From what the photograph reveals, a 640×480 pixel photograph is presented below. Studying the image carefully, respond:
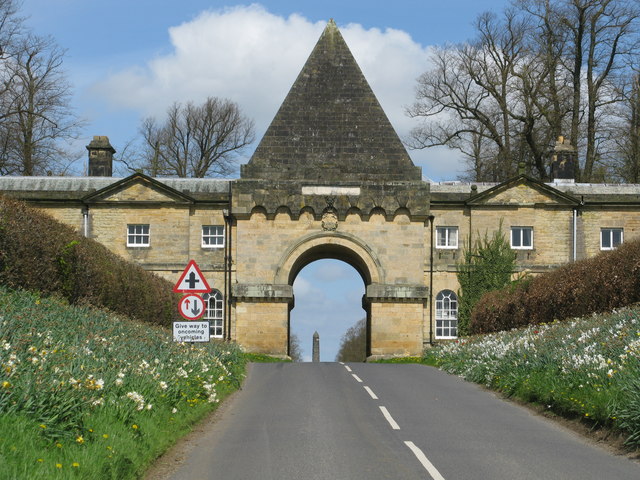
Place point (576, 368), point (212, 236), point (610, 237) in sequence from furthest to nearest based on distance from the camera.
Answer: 1. point (610, 237)
2. point (212, 236)
3. point (576, 368)

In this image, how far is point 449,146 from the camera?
59750mm

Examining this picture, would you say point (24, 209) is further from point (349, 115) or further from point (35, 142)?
point (35, 142)

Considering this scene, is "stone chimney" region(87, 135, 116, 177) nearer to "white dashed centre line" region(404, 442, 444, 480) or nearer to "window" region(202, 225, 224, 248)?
"window" region(202, 225, 224, 248)

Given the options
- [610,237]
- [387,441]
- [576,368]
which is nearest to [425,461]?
[387,441]

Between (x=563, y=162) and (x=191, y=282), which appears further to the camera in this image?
(x=563, y=162)

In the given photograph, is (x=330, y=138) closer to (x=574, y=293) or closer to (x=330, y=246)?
(x=330, y=246)

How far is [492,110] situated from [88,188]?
25850 mm

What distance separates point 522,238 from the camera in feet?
143

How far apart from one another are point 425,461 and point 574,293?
15.0 meters

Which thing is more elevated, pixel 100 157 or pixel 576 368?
pixel 100 157

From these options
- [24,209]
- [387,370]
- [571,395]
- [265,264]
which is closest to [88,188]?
[265,264]

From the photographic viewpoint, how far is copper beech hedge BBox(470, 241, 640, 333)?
76.4 feet

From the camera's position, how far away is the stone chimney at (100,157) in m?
49.3

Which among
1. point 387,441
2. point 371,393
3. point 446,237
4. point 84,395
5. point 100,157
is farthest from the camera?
point 100,157
